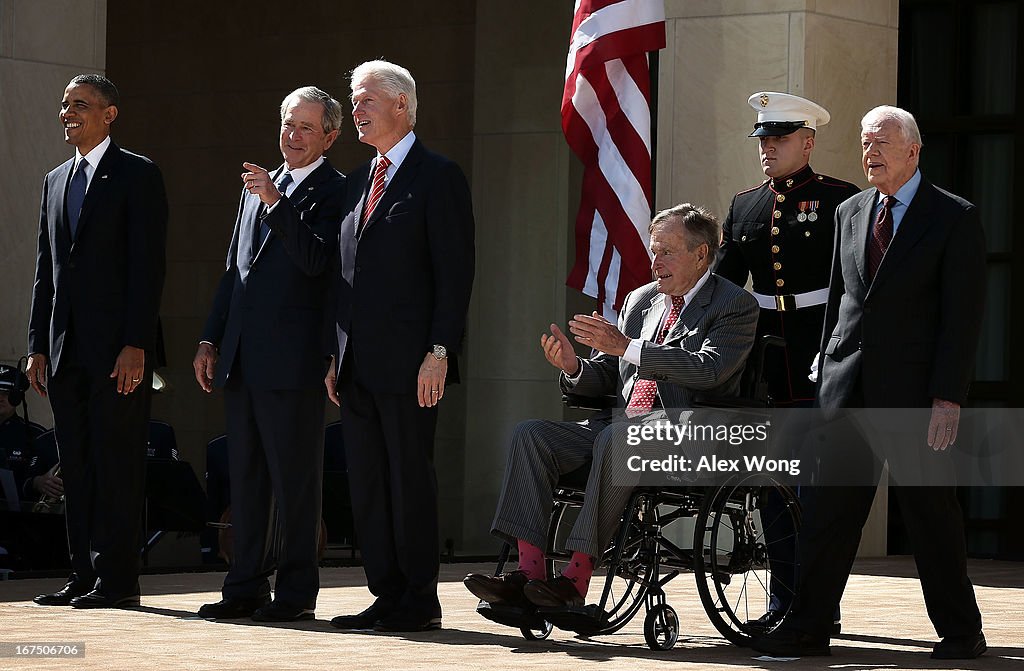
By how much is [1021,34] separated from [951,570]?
5837 millimetres

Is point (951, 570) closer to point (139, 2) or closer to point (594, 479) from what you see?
point (594, 479)

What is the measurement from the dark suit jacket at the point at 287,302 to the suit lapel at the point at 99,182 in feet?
1.93

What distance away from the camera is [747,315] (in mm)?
5836

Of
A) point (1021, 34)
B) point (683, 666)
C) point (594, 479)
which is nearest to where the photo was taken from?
point (683, 666)

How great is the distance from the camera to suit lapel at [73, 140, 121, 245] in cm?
661

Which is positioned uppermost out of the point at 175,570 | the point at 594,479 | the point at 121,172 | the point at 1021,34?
the point at 1021,34

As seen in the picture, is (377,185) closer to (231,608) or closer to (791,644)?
(231,608)

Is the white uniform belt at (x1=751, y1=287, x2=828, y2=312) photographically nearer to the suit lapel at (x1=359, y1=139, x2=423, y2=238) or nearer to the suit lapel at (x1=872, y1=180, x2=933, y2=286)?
the suit lapel at (x1=872, y1=180, x2=933, y2=286)

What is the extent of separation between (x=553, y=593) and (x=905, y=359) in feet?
4.03

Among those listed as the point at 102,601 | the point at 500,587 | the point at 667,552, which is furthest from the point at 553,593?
the point at 102,601

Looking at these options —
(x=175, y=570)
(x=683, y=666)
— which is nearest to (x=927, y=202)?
(x=683, y=666)

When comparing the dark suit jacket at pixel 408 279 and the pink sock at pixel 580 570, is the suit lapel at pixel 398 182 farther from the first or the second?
the pink sock at pixel 580 570

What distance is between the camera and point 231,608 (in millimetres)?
6340

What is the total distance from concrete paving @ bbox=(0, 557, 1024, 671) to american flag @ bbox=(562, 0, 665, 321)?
6.58 ft
